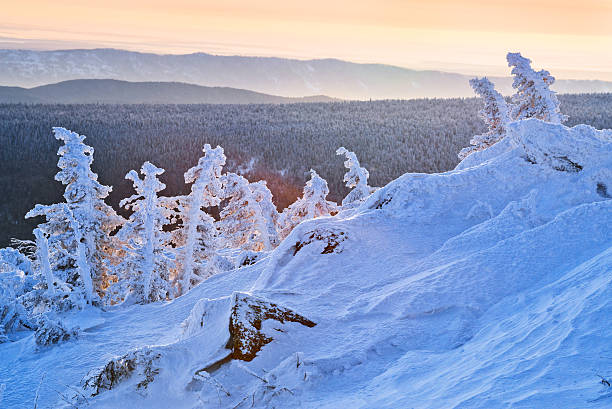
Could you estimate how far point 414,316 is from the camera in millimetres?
6441

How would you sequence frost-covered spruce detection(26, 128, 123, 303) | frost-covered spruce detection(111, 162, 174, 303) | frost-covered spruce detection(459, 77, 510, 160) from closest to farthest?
frost-covered spruce detection(111, 162, 174, 303) → frost-covered spruce detection(26, 128, 123, 303) → frost-covered spruce detection(459, 77, 510, 160)

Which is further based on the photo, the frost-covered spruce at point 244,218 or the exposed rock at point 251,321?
the frost-covered spruce at point 244,218

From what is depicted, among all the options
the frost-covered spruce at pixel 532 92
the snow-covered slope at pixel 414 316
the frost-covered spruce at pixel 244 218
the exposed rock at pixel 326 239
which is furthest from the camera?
the frost-covered spruce at pixel 244 218

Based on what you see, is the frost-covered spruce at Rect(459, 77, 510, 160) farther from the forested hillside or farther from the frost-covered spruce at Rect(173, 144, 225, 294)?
the forested hillside

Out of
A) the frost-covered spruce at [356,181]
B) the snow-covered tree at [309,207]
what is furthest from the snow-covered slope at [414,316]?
the snow-covered tree at [309,207]

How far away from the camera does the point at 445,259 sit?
25.3 feet

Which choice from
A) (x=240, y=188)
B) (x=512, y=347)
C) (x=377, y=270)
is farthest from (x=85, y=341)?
(x=240, y=188)

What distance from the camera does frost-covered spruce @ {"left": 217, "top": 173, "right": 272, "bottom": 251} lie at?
23.7 metres

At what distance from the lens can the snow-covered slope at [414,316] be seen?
446 cm

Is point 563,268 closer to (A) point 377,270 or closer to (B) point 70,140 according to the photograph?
(A) point 377,270

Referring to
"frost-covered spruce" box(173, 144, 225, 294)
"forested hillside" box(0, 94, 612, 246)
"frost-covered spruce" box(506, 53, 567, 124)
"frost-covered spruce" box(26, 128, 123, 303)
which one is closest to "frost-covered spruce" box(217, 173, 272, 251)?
"frost-covered spruce" box(173, 144, 225, 294)

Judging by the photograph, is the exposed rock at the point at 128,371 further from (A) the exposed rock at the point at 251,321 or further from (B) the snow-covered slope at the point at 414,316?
(A) the exposed rock at the point at 251,321

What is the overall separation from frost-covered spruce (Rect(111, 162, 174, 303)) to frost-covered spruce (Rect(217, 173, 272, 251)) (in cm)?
482

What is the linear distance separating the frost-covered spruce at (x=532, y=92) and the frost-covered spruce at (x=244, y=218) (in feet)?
44.5
